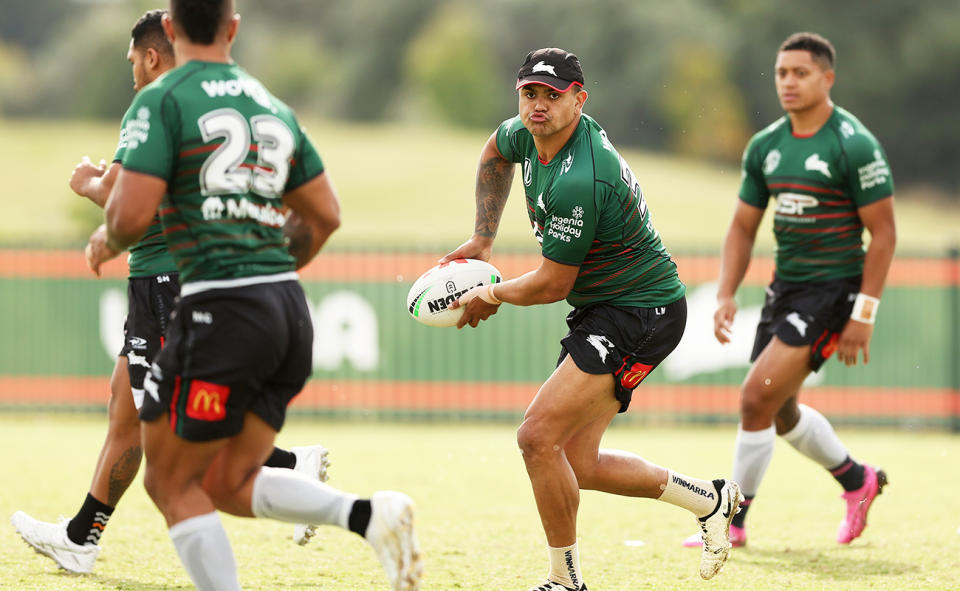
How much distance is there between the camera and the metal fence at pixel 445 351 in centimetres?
1383

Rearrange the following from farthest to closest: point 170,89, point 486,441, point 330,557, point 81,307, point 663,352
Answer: point 81,307
point 486,441
point 330,557
point 663,352
point 170,89

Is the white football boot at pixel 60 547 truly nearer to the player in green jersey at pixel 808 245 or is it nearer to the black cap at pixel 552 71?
the black cap at pixel 552 71

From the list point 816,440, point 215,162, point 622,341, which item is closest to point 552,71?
point 622,341

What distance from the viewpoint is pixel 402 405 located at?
1446 centimetres

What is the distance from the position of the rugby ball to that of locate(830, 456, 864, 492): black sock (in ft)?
8.49

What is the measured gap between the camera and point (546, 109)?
530 cm

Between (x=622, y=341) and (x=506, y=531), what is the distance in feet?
7.10

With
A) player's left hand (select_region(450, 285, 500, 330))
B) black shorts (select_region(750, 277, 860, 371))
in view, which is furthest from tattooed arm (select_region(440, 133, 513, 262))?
black shorts (select_region(750, 277, 860, 371))

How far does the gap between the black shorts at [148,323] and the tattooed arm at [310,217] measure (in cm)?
139

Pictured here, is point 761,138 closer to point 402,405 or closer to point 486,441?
point 486,441

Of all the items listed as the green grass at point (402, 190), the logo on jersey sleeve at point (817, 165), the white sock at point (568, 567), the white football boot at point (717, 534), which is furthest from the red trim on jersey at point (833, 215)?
the green grass at point (402, 190)

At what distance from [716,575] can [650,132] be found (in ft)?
198

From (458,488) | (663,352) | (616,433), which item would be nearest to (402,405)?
(616,433)

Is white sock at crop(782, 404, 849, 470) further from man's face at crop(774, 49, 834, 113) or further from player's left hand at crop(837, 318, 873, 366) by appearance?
man's face at crop(774, 49, 834, 113)
